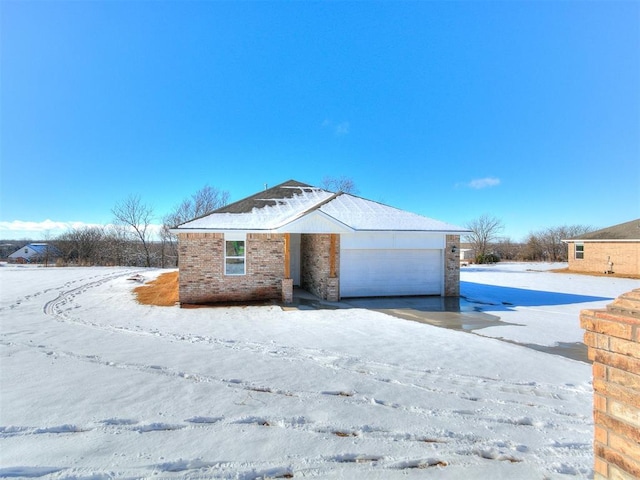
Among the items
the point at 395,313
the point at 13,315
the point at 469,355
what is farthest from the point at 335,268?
the point at 13,315

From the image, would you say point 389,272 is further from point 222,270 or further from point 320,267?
point 222,270

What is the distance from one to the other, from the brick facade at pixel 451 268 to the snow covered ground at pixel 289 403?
192 inches

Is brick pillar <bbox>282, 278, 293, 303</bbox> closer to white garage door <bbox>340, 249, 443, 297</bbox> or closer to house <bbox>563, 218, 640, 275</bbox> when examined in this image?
white garage door <bbox>340, 249, 443, 297</bbox>

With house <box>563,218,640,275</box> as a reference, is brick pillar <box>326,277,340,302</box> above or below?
below

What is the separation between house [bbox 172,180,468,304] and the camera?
11414 mm

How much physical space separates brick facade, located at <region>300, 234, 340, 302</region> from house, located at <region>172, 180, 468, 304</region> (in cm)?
4

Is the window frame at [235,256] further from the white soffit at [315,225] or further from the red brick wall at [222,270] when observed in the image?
the white soffit at [315,225]

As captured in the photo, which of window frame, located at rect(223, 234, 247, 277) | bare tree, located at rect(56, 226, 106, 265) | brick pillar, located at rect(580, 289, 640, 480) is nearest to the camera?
brick pillar, located at rect(580, 289, 640, 480)

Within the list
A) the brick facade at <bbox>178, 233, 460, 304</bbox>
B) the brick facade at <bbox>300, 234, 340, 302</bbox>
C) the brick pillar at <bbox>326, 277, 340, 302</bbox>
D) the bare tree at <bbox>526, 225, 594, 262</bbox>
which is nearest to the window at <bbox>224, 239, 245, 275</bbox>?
the brick facade at <bbox>178, 233, 460, 304</bbox>

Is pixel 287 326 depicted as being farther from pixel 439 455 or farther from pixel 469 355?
pixel 439 455

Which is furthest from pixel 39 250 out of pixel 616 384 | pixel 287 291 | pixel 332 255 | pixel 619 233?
pixel 619 233

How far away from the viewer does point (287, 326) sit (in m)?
8.12

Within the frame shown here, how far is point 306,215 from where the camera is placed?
435 inches

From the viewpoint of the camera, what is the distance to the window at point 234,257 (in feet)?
38.7
